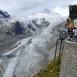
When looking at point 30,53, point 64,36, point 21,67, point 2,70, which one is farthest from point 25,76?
point 64,36

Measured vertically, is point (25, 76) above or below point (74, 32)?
below

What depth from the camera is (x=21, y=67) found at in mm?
109375

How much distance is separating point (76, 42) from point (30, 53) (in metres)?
98.9

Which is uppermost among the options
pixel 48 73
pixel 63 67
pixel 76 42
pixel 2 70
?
pixel 76 42

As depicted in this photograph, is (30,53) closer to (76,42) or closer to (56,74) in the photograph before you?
(56,74)

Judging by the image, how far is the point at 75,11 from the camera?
152 feet

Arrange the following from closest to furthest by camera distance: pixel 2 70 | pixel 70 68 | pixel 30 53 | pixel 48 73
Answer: pixel 70 68, pixel 48 73, pixel 2 70, pixel 30 53

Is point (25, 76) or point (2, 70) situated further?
point (2, 70)

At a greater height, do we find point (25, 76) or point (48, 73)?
point (48, 73)

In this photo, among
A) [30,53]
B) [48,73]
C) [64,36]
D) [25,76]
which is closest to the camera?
[64,36]

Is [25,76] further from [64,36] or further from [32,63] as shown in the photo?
[64,36]

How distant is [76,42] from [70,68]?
97.0 inches

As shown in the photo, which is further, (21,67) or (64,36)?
(21,67)

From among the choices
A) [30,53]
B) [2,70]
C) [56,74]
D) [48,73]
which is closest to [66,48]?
[56,74]
